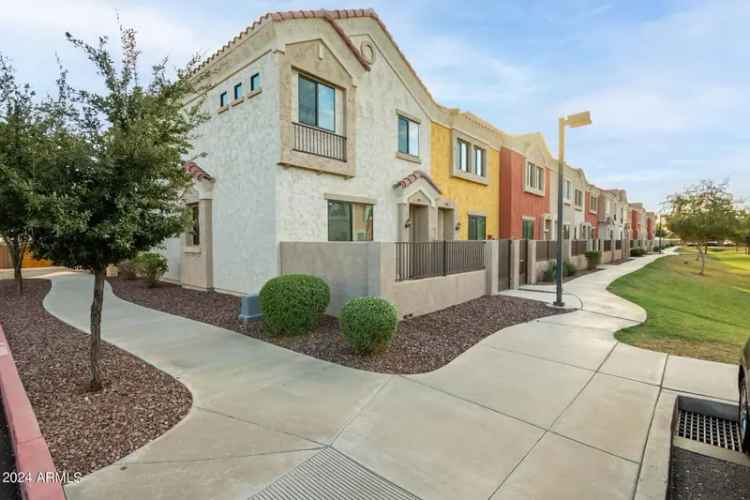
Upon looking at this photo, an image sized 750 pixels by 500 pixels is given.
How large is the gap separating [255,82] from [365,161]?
412cm

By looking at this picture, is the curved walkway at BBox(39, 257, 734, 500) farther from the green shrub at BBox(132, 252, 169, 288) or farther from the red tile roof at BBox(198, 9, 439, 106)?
the red tile roof at BBox(198, 9, 439, 106)

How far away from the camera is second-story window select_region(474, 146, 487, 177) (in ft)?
62.2

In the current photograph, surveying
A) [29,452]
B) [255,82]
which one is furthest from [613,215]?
[29,452]

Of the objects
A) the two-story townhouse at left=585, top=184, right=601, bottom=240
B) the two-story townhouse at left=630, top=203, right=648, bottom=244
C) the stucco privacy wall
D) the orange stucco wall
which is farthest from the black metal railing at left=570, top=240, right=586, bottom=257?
the two-story townhouse at left=630, top=203, right=648, bottom=244

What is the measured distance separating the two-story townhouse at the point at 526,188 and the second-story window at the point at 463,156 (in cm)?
360

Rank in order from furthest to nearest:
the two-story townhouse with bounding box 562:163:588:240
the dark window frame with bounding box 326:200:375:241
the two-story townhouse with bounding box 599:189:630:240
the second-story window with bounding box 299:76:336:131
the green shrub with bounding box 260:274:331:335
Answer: the two-story townhouse with bounding box 599:189:630:240, the two-story townhouse with bounding box 562:163:588:240, the dark window frame with bounding box 326:200:375:241, the second-story window with bounding box 299:76:336:131, the green shrub with bounding box 260:274:331:335

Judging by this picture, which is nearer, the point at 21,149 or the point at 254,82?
the point at 21,149

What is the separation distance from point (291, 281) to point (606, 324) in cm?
737

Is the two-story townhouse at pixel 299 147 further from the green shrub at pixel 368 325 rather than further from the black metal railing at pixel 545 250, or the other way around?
the black metal railing at pixel 545 250

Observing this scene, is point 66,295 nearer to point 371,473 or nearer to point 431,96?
point 371,473

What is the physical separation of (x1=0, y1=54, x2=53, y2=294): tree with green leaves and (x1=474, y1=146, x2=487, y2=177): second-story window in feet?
54.7

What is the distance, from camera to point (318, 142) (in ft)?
36.6

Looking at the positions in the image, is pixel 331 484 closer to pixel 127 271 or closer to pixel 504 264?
pixel 504 264

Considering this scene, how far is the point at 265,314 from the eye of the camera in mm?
7609
